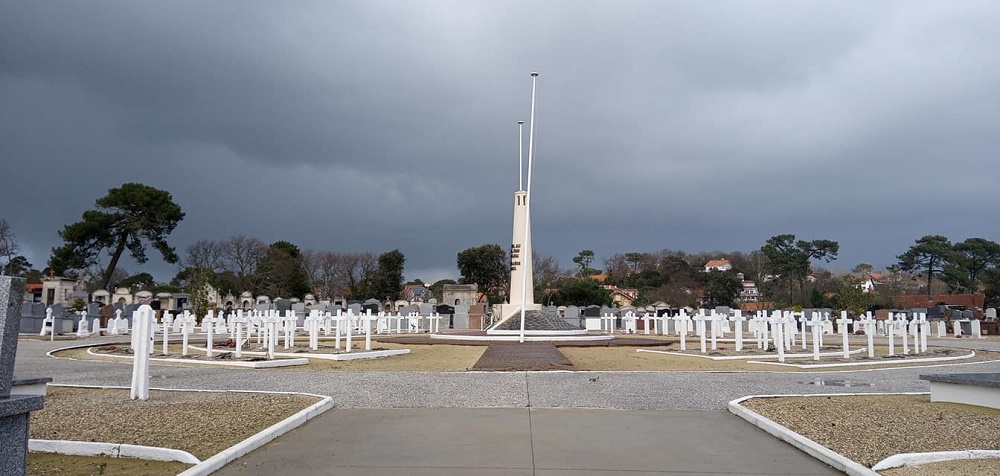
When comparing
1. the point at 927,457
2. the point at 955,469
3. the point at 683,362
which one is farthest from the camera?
the point at 683,362

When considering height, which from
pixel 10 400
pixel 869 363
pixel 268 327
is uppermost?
pixel 10 400

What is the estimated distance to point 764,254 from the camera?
305 feet

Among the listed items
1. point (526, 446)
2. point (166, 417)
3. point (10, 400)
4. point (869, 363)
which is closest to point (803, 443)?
point (526, 446)

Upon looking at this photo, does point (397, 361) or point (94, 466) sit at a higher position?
point (94, 466)

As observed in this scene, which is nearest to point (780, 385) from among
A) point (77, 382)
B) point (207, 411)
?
point (207, 411)

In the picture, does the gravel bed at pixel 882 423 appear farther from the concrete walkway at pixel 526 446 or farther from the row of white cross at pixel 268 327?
the row of white cross at pixel 268 327

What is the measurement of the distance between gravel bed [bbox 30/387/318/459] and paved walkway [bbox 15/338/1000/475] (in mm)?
593

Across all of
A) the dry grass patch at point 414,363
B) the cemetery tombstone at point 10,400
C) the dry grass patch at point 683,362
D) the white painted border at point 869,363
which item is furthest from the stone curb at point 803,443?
the white painted border at point 869,363

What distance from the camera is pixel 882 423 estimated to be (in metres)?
8.15

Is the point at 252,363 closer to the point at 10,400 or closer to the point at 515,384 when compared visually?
the point at 515,384

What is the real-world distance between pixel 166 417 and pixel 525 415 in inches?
180

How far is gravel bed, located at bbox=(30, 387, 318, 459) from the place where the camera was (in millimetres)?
7172

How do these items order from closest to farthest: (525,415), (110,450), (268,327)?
(110,450)
(525,415)
(268,327)

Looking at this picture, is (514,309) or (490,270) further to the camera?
(490,270)
